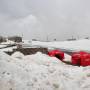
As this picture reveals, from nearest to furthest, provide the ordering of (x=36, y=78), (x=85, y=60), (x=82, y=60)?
1. (x=36, y=78)
2. (x=85, y=60)
3. (x=82, y=60)

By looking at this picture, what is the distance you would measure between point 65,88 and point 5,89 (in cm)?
201

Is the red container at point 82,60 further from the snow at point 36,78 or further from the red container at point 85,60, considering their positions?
the snow at point 36,78

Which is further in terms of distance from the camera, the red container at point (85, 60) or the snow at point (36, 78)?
the red container at point (85, 60)

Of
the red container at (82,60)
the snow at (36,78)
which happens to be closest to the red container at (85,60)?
the red container at (82,60)

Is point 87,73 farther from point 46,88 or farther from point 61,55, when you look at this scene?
point 61,55

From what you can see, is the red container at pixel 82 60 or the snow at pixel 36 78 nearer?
the snow at pixel 36 78

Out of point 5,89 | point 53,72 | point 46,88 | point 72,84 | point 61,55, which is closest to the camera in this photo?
point 5,89

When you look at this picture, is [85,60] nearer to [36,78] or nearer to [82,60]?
[82,60]

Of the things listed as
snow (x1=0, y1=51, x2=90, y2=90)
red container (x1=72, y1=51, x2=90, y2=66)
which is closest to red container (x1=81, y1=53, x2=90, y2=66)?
red container (x1=72, y1=51, x2=90, y2=66)

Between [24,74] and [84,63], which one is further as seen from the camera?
[84,63]

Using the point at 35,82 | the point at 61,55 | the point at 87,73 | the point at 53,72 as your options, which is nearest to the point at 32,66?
the point at 53,72

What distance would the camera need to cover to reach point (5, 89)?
22.0 ft

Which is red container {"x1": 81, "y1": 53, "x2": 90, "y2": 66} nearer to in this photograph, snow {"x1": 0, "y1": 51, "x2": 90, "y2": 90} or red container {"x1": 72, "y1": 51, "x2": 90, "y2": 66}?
red container {"x1": 72, "y1": 51, "x2": 90, "y2": 66}

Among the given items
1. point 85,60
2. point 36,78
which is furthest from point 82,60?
point 36,78
